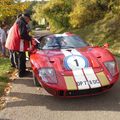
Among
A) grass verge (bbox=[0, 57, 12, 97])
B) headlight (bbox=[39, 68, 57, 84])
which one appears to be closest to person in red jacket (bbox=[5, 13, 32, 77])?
grass verge (bbox=[0, 57, 12, 97])

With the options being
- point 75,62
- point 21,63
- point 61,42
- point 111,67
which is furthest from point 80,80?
point 21,63

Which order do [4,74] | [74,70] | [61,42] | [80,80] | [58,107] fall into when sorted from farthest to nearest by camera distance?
[4,74]
[61,42]
[74,70]
[80,80]
[58,107]

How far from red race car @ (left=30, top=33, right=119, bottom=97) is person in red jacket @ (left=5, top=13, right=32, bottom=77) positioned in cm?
107

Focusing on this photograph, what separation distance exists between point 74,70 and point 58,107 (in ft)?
2.97

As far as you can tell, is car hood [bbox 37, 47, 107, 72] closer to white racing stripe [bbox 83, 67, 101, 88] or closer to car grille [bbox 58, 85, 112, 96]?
white racing stripe [bbox 83, 67, 101, 88]

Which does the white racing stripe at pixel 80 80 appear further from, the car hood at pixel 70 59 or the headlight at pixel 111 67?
the headlight at pixel 111 67

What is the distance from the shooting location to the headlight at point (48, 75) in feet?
21.0

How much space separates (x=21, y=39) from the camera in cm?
900

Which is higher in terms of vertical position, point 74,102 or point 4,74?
point 74,102

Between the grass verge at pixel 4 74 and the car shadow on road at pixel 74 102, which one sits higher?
the car shadow on road at pixel 74 102

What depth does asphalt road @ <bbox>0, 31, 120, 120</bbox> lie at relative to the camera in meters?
5.60

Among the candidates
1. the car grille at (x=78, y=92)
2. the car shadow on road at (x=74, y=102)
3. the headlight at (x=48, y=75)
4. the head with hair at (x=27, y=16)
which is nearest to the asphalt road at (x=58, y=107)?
the car shadow on road at (x=74, y=102)

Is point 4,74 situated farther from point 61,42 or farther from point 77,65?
point 77,65

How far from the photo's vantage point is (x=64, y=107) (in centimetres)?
613
